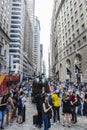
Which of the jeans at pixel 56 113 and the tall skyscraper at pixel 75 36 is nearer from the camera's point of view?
the jeans at pixel 56 113

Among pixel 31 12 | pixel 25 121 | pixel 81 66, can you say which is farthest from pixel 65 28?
pixel 31 12

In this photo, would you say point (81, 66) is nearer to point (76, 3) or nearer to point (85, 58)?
point (85, 58)

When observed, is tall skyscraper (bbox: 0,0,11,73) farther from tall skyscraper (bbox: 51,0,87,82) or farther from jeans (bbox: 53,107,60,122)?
jeans (bbox: 53,107,60,122)

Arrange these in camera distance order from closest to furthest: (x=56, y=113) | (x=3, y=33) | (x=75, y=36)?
1. (x=56, y=113)
2. (x=75, y=36)
3. (x=3, y=33)

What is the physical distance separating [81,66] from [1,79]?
2731 cm

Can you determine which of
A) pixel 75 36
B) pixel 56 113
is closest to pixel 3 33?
pixel 75 36

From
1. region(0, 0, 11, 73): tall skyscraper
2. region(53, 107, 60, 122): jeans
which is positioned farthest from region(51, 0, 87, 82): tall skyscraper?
region(53, 107, 60, 122): jeans

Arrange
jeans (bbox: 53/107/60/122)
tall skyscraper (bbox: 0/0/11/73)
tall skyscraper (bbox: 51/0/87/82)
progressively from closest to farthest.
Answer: jeans (bbox: 53/107/60/122) → tall skyscraper (bbox: 51/0/87/82) → tall skyscraper (bbox: 0/0/11/73)

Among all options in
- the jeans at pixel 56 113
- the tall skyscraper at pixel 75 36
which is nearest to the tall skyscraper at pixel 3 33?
the tall skyscraper at pixel 75 36

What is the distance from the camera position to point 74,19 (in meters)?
53.1

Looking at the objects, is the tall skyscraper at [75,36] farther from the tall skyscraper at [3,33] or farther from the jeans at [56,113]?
the jeans at [56,113]

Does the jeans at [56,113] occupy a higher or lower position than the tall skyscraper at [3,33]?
lower

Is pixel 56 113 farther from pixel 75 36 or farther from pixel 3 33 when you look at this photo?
pixel 3 33

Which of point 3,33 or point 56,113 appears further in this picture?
point 3,33
